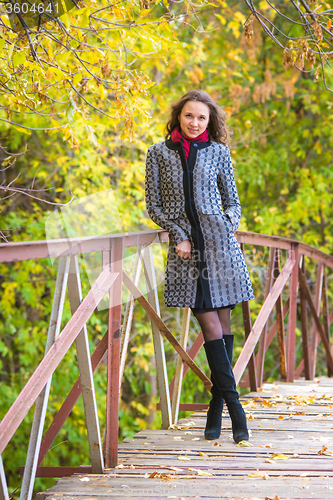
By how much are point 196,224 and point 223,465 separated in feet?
3.30

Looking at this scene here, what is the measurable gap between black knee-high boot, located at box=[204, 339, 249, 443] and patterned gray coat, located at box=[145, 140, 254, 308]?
0.21 metres

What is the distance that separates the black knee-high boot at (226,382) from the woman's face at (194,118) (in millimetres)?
958

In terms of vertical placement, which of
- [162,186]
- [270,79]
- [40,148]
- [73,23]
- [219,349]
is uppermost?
[270,79]

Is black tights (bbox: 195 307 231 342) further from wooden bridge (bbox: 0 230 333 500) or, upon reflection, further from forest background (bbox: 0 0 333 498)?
forest background (bbox: 0 0 333 498)

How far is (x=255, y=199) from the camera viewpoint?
33.0 feet

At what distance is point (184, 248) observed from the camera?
93.8 inches

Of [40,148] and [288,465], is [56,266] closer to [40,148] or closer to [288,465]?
[288,465]

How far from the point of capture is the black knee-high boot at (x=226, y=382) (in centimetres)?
246

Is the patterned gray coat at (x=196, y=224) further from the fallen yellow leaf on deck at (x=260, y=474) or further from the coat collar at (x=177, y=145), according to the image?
the fallen yellow leaf on deck at (x=260, y=474)

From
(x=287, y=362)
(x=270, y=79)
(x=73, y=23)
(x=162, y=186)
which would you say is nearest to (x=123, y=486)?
(x=162, y=186)

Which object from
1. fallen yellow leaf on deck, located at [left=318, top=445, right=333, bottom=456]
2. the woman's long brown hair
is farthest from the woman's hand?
fallen yellow leaf on deck, located at [left=318, top=445, right=333, bottom=456]

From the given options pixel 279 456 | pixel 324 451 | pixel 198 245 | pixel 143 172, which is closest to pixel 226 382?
pixel 279 456

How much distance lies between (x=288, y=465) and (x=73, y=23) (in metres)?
2.38

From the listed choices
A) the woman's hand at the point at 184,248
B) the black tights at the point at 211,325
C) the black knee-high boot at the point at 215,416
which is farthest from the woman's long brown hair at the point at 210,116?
the black knee-high boot at the point at 215,416
